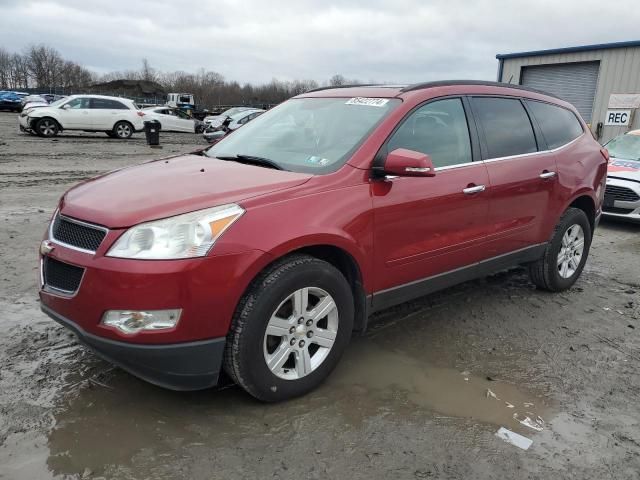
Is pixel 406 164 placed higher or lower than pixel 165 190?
higher

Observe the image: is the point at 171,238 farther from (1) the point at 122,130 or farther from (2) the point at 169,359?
(1) the point at 122,130

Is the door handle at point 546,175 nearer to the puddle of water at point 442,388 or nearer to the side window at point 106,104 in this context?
the puddle of water at point 442,388

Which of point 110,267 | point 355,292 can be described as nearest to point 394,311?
point 355,292

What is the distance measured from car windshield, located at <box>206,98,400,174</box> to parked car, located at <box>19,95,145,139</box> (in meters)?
17.5

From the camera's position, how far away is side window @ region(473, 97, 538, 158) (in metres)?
4.09

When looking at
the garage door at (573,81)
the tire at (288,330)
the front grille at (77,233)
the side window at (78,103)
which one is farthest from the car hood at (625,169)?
the side window at (78,103)

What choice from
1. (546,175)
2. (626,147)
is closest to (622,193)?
(626,147)

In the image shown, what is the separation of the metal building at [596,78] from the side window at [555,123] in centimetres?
1359

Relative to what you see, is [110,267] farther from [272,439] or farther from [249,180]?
[272,439]

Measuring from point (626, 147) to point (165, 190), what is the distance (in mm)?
9309

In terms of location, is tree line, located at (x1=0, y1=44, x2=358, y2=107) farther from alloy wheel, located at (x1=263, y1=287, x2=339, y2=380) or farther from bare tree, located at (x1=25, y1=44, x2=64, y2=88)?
alloy wheel, located at (x1=263, y1=287, x2=339, y2=380)

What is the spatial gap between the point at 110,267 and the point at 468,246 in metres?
2.52

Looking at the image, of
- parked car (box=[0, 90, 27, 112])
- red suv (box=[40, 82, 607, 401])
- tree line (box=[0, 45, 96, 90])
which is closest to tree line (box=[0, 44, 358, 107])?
tree line (box=[0, 45, 96, 90])

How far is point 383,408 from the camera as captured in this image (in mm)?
3012
